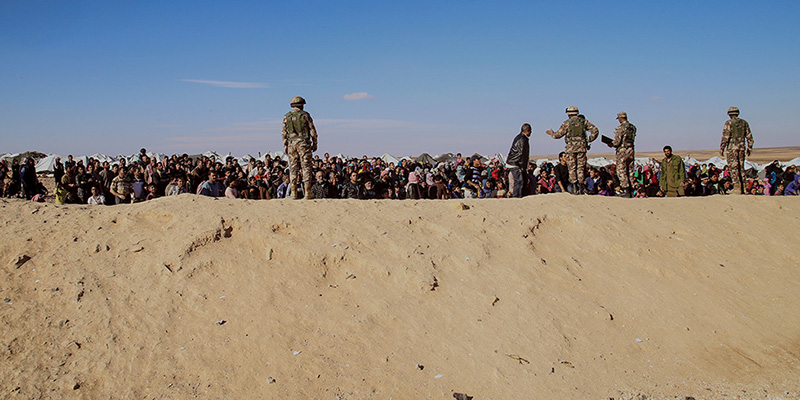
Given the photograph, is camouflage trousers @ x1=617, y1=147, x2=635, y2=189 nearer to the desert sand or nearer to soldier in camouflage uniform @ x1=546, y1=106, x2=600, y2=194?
soldier in camouflage uniform @ x1=546, y1=106, x2=600, y2=194

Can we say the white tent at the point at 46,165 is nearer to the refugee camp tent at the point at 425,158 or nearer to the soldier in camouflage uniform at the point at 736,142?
the refugee camp tent at the point at 425,158

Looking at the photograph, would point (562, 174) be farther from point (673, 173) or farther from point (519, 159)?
point (673, 173)

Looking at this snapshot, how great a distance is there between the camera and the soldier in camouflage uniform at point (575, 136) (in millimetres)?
8648

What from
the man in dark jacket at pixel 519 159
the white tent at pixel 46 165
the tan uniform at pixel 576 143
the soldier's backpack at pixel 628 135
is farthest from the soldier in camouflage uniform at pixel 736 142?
the white tent at pixel 46 165

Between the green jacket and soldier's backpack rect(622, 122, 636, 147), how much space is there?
41.7 inches

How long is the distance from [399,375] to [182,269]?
241 cm

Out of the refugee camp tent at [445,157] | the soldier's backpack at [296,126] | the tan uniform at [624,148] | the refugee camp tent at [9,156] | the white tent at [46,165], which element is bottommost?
the tan uniform at [624,148]

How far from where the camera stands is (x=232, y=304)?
15.2 feet

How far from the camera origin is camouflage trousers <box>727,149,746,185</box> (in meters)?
9.62

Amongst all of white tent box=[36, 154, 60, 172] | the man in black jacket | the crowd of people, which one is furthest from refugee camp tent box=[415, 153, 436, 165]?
white tent box=[36, 154, 60, 172]

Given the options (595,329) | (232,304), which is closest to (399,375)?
(232,304)

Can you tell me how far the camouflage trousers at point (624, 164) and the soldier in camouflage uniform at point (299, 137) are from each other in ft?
18.4

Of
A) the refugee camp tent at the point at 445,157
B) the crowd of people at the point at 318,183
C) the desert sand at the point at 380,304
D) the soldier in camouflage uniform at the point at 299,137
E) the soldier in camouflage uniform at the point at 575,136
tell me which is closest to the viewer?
the desert sand at the point at 380,304

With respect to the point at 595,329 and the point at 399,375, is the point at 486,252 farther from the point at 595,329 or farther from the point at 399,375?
the point at 399,375
